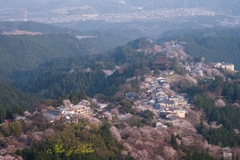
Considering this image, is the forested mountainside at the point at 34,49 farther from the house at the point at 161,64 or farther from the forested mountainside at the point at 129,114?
the house at the point at 161,64

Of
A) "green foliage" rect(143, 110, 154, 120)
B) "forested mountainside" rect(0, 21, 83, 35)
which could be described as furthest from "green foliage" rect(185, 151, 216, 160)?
"forested mountainside" rect(0, 21, 83, 35)

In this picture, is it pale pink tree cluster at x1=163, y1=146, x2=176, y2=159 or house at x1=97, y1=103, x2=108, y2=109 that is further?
house at x1=97, y1=103, x2=108, y2=109

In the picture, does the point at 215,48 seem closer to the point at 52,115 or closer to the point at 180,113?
the point at 180,113

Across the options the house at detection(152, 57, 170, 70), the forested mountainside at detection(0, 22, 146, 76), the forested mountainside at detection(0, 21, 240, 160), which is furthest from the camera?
the forested mountainside at detection(0, 22, 146, 76)

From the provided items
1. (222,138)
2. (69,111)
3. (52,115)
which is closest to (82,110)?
(69,111)

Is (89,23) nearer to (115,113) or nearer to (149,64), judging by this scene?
(149,64)

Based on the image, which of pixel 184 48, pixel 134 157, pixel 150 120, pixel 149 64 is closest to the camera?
pixel 134 157

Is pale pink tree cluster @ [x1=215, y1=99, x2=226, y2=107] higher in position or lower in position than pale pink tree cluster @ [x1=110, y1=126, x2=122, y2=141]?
lower

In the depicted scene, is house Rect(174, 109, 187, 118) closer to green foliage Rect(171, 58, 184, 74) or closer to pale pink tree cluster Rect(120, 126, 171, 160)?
pale pink tree cluster Rect(120, 126, 171, 160)

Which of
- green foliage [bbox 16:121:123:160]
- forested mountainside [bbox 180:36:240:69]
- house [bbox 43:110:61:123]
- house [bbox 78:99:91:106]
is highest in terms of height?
green foliage [bbox 16:121:123:160]

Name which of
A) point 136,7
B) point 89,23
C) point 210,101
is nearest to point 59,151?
point 210,101

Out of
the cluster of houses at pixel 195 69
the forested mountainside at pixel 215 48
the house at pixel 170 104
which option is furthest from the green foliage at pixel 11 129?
the forested mountainside at pixel 215 48
